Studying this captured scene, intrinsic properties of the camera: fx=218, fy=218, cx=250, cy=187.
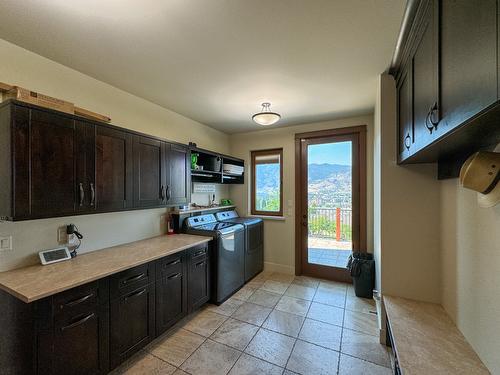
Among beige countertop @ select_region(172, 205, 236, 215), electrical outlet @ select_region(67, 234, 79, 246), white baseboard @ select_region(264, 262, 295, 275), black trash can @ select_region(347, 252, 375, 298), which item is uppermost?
beige countertop @ select_region(172, 205, 236, 215)

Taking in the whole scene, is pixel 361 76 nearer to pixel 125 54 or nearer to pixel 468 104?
pixel 468 104

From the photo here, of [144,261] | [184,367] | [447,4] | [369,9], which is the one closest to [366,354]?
[184,367]

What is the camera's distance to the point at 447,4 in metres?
0.91

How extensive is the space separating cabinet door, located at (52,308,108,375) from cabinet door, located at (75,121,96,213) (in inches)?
32.7

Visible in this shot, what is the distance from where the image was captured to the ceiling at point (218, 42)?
137 centimetres

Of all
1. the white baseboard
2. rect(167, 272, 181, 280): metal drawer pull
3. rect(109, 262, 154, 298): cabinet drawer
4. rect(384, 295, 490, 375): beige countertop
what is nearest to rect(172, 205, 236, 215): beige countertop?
rect(167, 272, 181, 280): metal drawer pull

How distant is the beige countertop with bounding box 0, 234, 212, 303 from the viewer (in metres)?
1.36

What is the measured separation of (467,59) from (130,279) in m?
2.39

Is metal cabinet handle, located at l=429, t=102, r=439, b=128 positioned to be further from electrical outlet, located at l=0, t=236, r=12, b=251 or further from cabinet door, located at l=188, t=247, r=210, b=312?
electrical outlet, located at l=0, t=236, r=12, b=251

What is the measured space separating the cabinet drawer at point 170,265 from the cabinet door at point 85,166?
0.79 m

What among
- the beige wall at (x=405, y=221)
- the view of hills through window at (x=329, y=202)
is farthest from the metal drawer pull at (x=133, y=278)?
the view of hills through window at (x=329, y=202)

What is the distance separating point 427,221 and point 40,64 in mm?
3577

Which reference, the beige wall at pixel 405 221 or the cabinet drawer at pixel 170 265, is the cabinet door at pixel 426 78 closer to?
the beige wall at pixel 405 221

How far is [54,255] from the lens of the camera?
1840mm
